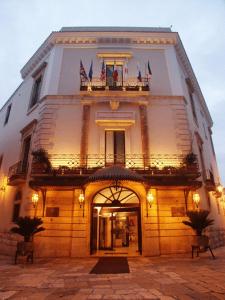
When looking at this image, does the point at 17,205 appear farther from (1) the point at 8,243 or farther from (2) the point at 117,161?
(2) the point at 117,161

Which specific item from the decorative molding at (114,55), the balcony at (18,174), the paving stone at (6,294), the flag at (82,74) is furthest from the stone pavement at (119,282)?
the decorative molding at (114,55)

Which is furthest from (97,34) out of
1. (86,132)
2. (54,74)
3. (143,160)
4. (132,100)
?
(143,160)

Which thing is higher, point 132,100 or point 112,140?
point 132,100

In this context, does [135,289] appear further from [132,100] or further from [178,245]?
[132,100]

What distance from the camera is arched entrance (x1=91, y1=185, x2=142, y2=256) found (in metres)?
12.0

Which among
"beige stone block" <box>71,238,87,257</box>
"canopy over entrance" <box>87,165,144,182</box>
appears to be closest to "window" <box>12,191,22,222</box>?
"beige stone block" <box>71,238,87,257</box>

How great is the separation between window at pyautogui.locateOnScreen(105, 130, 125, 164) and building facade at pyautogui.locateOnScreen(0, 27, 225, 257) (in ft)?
0.20

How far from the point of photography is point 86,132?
13.4 meters

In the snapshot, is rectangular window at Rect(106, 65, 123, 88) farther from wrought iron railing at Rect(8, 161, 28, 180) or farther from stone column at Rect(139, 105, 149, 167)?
wrought iron railing at Rect(8, 161, 28, 180)

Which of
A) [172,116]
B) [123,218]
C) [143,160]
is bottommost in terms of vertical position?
[123,218]

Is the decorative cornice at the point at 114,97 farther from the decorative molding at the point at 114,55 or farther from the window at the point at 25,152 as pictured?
the decorative molding at the point at 114,55

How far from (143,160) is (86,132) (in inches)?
148

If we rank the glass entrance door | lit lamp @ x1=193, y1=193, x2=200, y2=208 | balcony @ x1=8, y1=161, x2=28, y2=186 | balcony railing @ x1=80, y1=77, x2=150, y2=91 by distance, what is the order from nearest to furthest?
lit lamp @ x1=193, y1=193, x2=200, y2=208
the glass entrance door
balcony @ x1=8, y1=161, x2=28, y2=186
balcony railing @ x1=80, y1=77, x2=150, y2=91

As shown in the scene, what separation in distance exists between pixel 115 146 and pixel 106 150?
1.98 ft
